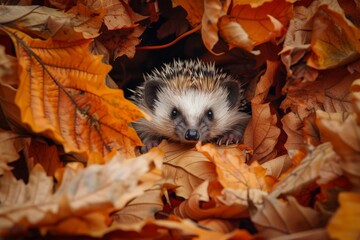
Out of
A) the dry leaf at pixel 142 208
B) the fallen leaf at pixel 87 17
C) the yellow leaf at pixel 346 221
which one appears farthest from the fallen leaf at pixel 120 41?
the yellow leaf at pixel 346 221

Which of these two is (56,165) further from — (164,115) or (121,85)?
(121,85)

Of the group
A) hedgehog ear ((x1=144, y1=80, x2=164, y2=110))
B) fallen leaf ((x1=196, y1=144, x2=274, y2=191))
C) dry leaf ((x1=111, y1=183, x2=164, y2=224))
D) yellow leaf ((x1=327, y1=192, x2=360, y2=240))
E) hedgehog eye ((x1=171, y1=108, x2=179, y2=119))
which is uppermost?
yellow leaf ((x1=327, y1=192, x2=360, y2=240))

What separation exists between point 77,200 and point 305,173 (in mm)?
837

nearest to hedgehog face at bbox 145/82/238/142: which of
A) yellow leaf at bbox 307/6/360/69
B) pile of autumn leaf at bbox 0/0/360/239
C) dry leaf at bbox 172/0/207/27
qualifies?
pile of autumn leaf at bbox 0/0/360/239

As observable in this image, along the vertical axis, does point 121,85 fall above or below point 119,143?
below

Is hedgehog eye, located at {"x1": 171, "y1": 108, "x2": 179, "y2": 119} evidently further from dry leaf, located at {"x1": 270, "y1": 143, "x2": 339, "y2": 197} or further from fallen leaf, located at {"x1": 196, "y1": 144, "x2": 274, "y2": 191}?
dry leaf, located at {"x1": 270, "y1": 143, "x2": 339, "y2": 197}

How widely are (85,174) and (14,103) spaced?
1.90ft

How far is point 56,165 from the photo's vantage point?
2.18 meters

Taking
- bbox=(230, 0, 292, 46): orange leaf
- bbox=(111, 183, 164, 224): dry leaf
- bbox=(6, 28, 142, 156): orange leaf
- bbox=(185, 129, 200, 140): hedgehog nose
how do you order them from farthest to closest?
bbox=(185, 129, 200, 140): hedgehog nose, bbox=(230, 0, 292, 46): orange leaf, bbox=(6, 28, 142, 156): orange leaf, bbox=(111, 183, 164, 224): dry leaf

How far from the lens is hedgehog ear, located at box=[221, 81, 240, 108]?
3.20 m

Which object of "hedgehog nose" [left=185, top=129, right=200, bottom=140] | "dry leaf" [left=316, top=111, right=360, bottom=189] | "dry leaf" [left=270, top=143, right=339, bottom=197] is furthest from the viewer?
"hedgehog nose" [left=185, top=129, right=200, bottom=140]

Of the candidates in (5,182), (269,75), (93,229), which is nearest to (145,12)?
(269,75)

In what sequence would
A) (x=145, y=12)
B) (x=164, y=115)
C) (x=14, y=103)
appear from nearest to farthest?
(x=14, y=103)
(x=145, y=12)
(x=164, y=115)

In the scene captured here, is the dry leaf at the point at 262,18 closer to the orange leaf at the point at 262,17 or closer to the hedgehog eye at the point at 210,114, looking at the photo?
the orange leaf at the point at 262,17
